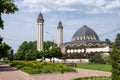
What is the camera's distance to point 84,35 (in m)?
130

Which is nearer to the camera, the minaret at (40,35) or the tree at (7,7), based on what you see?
the tree at (7,7)

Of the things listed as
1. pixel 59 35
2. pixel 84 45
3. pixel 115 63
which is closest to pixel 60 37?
pixel 59 35

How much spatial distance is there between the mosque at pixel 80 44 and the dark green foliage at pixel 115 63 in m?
80.9

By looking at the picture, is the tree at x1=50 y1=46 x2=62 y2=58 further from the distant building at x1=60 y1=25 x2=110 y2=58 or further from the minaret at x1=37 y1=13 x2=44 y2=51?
the minaret at x1=37 y1=13 x2=44 y2=51

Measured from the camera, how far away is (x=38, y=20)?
126250 millimetres

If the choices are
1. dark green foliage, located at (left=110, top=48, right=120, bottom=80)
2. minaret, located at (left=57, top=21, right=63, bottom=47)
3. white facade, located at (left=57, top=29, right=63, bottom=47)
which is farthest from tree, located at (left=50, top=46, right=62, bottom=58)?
dark green foliage, located at (left=110, top=48, right=120, bottom=80)

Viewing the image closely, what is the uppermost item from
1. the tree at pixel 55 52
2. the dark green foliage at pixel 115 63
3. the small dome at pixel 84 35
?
the small dome at pixel 84 35

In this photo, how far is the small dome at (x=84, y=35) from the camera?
131250mm

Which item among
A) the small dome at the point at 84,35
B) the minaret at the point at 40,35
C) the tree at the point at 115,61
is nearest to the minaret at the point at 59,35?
the small dome at the point at 84,35

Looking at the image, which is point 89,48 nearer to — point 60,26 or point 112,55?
point 60,26

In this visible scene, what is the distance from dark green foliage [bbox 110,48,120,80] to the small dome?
115 metres

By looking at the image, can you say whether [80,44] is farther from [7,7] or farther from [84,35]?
[7,7]

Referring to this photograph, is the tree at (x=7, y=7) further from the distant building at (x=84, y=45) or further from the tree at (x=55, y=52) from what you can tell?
the distant building at (x=84, y=45)

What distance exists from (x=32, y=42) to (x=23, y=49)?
6.37 meters
